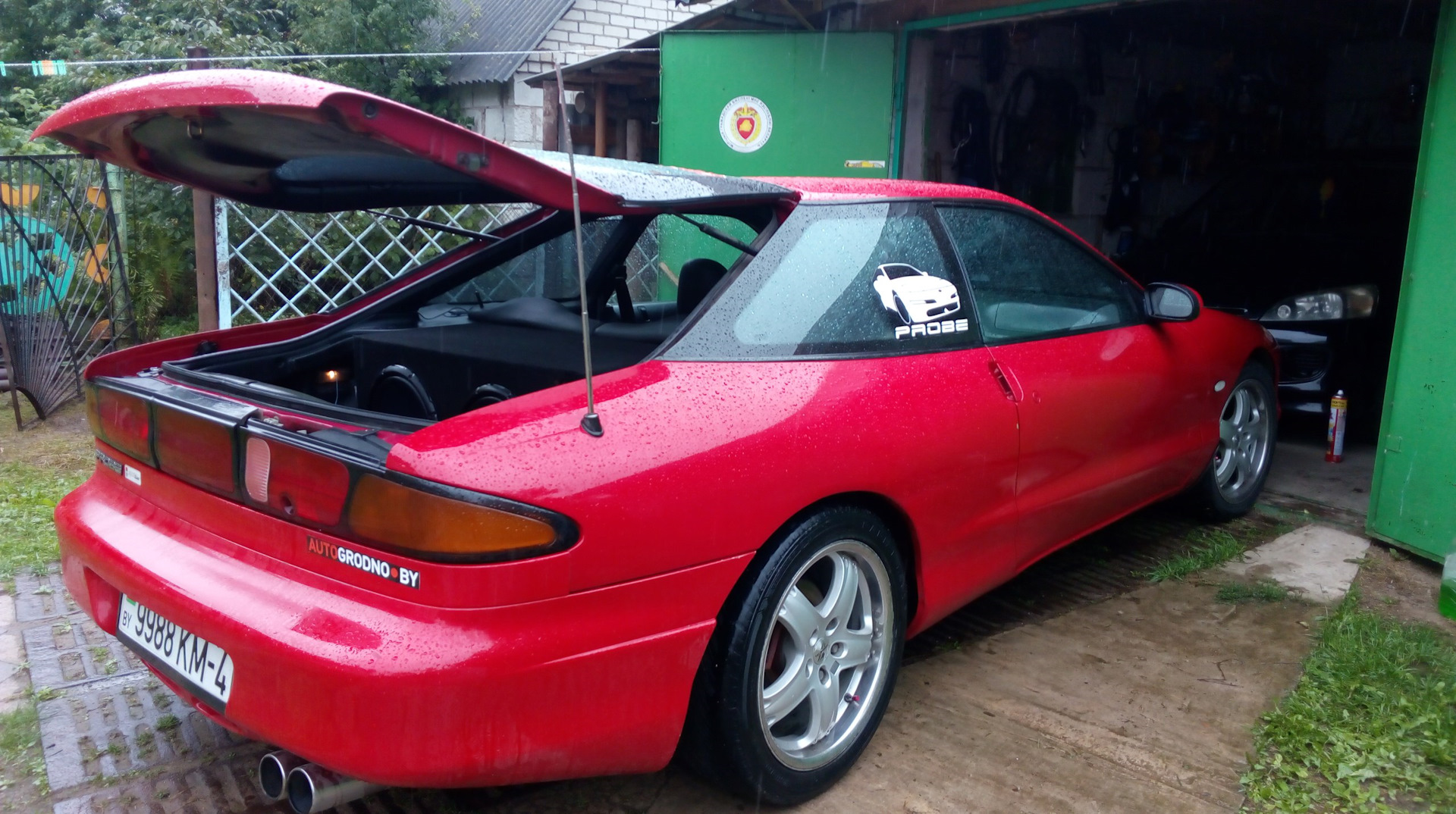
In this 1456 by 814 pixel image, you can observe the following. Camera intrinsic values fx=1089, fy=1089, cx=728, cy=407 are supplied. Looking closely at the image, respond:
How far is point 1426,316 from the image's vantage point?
4.09 meters

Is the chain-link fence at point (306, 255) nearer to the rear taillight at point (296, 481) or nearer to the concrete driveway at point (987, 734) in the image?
the concrete driveway at point (987, 734)

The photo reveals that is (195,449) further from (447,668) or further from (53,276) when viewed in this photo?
(53,276)

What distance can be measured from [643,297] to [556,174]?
93.3 inches

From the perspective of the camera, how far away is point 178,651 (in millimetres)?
2334

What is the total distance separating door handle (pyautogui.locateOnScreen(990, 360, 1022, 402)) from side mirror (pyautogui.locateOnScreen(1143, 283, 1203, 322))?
1.02 metres

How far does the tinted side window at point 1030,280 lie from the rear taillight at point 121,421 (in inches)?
86.0

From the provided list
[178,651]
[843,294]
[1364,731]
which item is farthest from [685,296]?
[1364,731]

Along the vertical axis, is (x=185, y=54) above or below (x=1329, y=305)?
above

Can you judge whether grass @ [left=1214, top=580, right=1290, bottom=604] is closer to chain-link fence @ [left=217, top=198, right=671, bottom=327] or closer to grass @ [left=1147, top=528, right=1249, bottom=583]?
grass @ [left=1147, top=528, right=1249, bottom=583]

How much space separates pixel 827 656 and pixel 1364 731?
1556 millimetres

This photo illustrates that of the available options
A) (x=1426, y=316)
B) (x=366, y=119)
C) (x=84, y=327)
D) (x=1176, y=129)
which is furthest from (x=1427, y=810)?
(x=1176, y=129)

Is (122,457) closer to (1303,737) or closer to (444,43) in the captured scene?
(1303,737)

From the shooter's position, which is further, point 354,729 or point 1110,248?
point 1110,248

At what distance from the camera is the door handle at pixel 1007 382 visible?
307 centimetres
